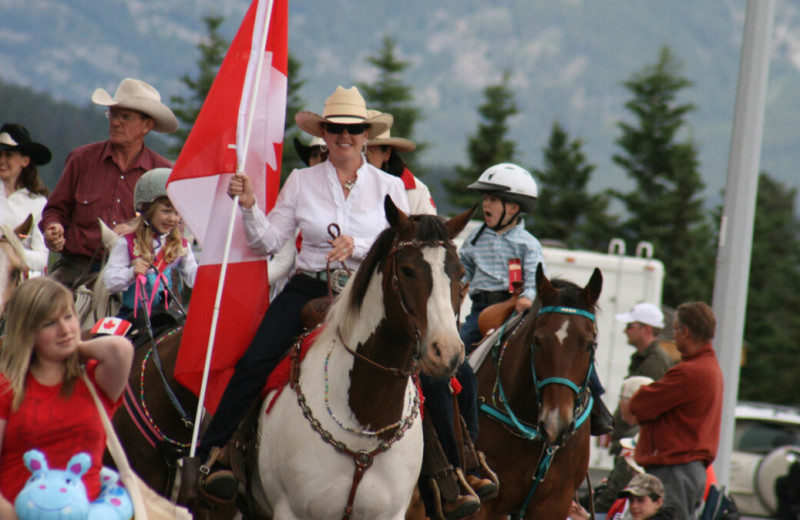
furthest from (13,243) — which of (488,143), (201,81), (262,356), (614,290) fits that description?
(488,143)

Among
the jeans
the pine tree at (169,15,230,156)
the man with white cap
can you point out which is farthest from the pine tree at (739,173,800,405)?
the jeans

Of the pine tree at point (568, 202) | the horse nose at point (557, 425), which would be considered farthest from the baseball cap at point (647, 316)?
the pine tree at point (568, 202)

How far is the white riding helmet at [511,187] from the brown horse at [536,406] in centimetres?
99

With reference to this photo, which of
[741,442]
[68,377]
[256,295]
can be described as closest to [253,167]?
[256,295]

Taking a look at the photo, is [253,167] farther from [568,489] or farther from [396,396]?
[568,489]

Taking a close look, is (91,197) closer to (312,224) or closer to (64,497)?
(312,224)

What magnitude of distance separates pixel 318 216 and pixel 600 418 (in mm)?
2931

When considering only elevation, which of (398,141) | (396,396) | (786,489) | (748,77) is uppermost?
(748,77)

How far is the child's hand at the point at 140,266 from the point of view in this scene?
693cm

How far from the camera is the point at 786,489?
16.9 meters

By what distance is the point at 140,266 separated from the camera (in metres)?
6.93

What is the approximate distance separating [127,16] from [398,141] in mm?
181831

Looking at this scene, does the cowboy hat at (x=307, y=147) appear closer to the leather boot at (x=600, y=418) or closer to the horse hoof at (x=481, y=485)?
the leather boot at (x=600, y=418)

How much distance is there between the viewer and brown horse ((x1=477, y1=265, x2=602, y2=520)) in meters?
6.90
